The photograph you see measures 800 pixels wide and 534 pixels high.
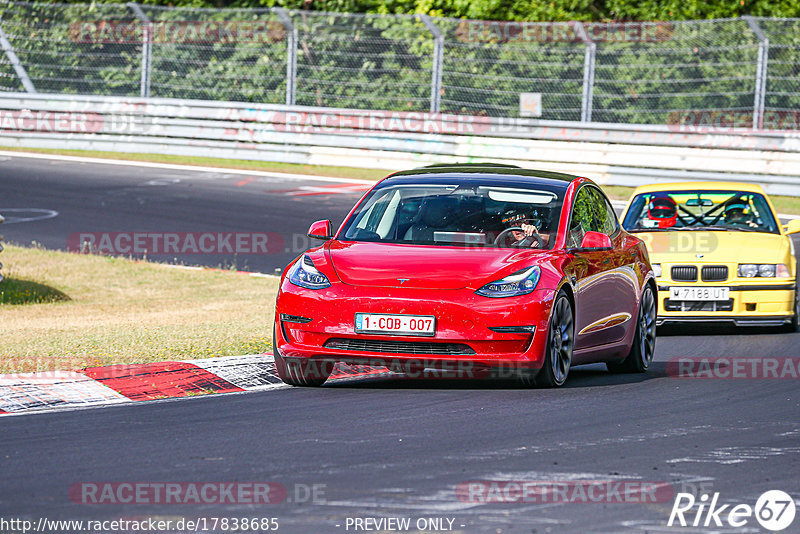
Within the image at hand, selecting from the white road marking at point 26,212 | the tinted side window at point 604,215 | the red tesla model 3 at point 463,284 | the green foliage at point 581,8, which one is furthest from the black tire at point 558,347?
the green foliage at point 581,8

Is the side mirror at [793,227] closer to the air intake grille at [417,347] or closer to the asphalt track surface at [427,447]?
the asphalt track surface at [427,447]

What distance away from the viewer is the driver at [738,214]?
14.8 metres

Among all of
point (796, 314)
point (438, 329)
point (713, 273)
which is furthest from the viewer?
point (796, 314)

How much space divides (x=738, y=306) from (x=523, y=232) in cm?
440

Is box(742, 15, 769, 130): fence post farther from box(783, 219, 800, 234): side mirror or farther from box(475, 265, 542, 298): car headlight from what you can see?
box(475, 265, 542, 298): car headlight

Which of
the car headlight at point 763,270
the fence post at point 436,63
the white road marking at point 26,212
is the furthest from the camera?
the fence post at point 436,63

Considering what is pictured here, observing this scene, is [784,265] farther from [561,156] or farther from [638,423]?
[561,156]

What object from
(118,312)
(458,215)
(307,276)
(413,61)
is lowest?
(118,312)

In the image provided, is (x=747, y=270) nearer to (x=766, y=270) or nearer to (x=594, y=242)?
(x=766, y=270)

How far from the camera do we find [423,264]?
9.30m

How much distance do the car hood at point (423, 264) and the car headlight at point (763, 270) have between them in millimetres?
4825

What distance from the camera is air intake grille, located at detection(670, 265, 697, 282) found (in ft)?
45.3

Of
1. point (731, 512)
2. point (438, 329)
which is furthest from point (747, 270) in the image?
point (731, 512)

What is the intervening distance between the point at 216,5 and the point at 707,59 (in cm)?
1479
